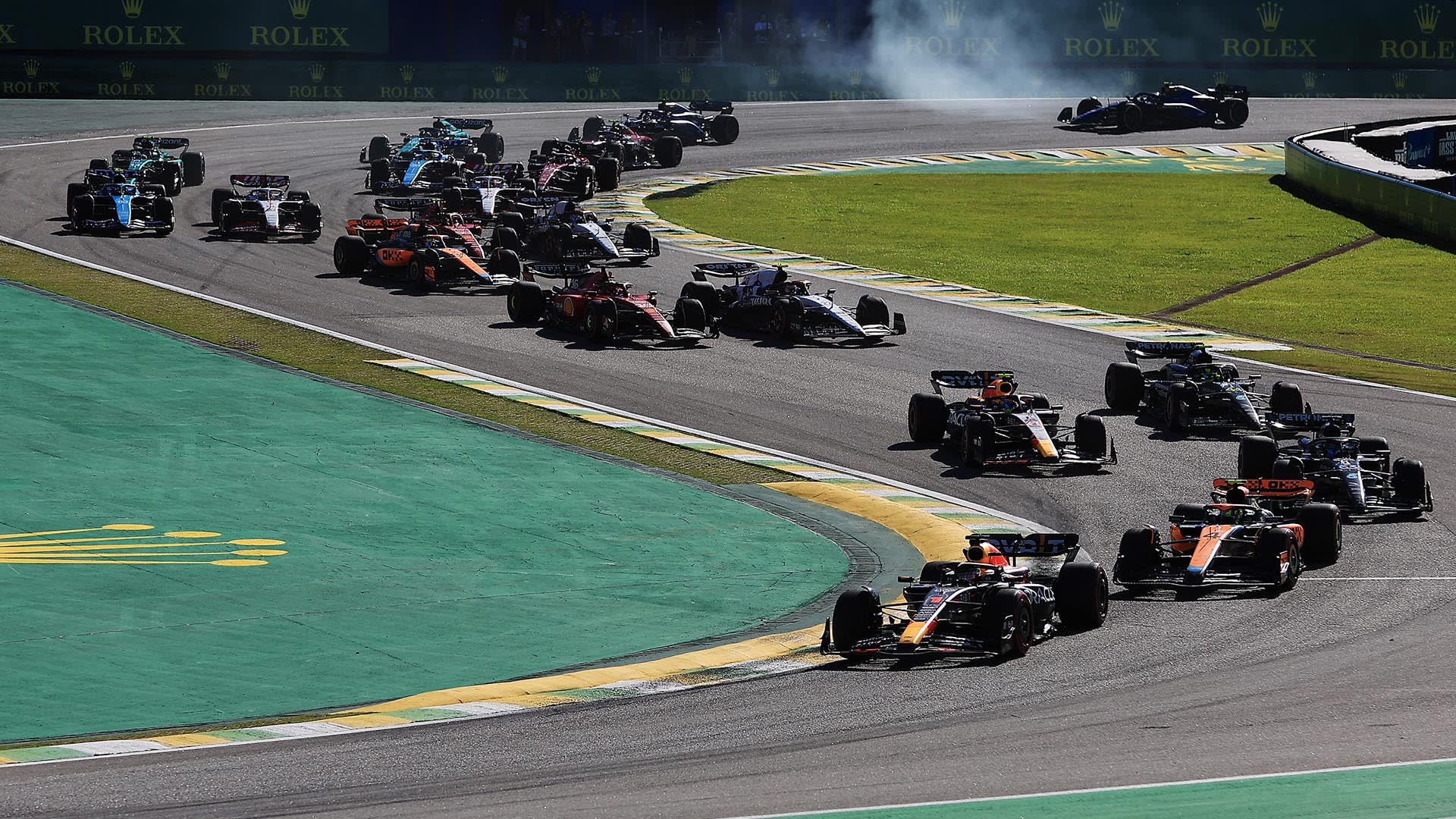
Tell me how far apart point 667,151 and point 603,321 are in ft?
83.7

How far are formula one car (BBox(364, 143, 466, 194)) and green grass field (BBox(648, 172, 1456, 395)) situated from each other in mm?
5672

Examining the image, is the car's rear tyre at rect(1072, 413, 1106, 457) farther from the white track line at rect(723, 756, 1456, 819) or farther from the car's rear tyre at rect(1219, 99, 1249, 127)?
the car's rear tyre at rect(1219, 99, 1249, 127)

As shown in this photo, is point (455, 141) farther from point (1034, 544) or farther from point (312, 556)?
point (1034, 544)

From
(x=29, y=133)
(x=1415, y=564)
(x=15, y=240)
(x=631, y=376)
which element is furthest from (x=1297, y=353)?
(x=29, y=133)

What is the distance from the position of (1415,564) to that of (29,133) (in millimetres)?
50248

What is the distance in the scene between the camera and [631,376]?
102 ft

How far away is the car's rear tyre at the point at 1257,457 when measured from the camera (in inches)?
933

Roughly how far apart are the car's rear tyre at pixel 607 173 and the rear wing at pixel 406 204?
544 centimetres

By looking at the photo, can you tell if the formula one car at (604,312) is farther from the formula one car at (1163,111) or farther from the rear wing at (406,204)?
the formula one car at (1163,111)

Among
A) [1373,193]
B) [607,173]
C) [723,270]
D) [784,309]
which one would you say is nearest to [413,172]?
[607,173]

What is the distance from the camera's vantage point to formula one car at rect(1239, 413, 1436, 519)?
22.3 metres

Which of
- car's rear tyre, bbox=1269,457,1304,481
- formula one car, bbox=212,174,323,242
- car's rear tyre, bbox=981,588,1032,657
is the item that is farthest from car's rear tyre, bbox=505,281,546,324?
car's rear tyre, bbox=981,588,1032,657

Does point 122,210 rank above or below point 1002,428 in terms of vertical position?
above

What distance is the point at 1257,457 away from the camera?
23.7 meters
